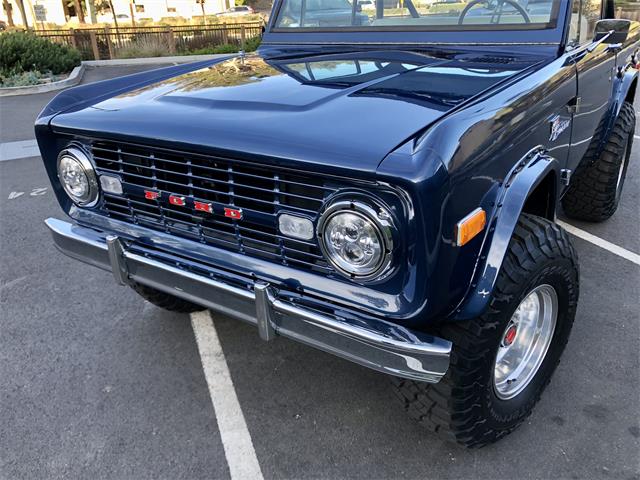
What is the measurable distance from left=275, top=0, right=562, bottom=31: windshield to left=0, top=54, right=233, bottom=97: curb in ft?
17.2

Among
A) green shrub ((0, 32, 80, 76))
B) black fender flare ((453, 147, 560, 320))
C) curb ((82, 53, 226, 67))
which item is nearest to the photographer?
black fender flare ((453, 147, 560, 320))

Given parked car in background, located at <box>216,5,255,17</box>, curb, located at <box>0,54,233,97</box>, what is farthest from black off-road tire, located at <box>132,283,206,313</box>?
parked car in background, located at <box>216,5,255,17</box>

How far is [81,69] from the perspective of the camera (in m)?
13.0

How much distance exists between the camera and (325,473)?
213cm

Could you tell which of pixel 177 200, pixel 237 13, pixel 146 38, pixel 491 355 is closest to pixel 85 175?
pixel 177 200

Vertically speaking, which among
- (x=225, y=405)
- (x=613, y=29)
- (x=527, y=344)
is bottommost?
(x=225, y=405)

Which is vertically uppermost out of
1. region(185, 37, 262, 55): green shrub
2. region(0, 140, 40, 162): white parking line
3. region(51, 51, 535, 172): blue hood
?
region(51, 51, 535, 172): blue hood

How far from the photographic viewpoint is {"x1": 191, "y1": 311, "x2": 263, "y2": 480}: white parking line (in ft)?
7.13

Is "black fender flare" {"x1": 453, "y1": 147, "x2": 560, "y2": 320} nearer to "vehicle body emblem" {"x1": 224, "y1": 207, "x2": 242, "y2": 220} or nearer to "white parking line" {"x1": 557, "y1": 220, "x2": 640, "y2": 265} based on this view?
"vehicle body emblem" {"x1": 224, "y1": 207, "x2": 242, "y2": 220}

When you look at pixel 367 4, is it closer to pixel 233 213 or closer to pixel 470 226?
pixel 233 213

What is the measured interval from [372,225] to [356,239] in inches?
3.1

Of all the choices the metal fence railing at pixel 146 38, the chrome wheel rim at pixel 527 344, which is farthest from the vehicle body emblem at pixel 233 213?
the metal fence railing at pixel 146 38

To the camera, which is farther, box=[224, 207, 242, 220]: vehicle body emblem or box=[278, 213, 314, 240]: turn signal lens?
box=[224, 207, 242, 220]: vehicle body emblem

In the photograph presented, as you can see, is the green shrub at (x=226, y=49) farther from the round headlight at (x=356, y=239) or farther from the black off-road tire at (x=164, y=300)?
the round headlight at (x=356, y=239)
